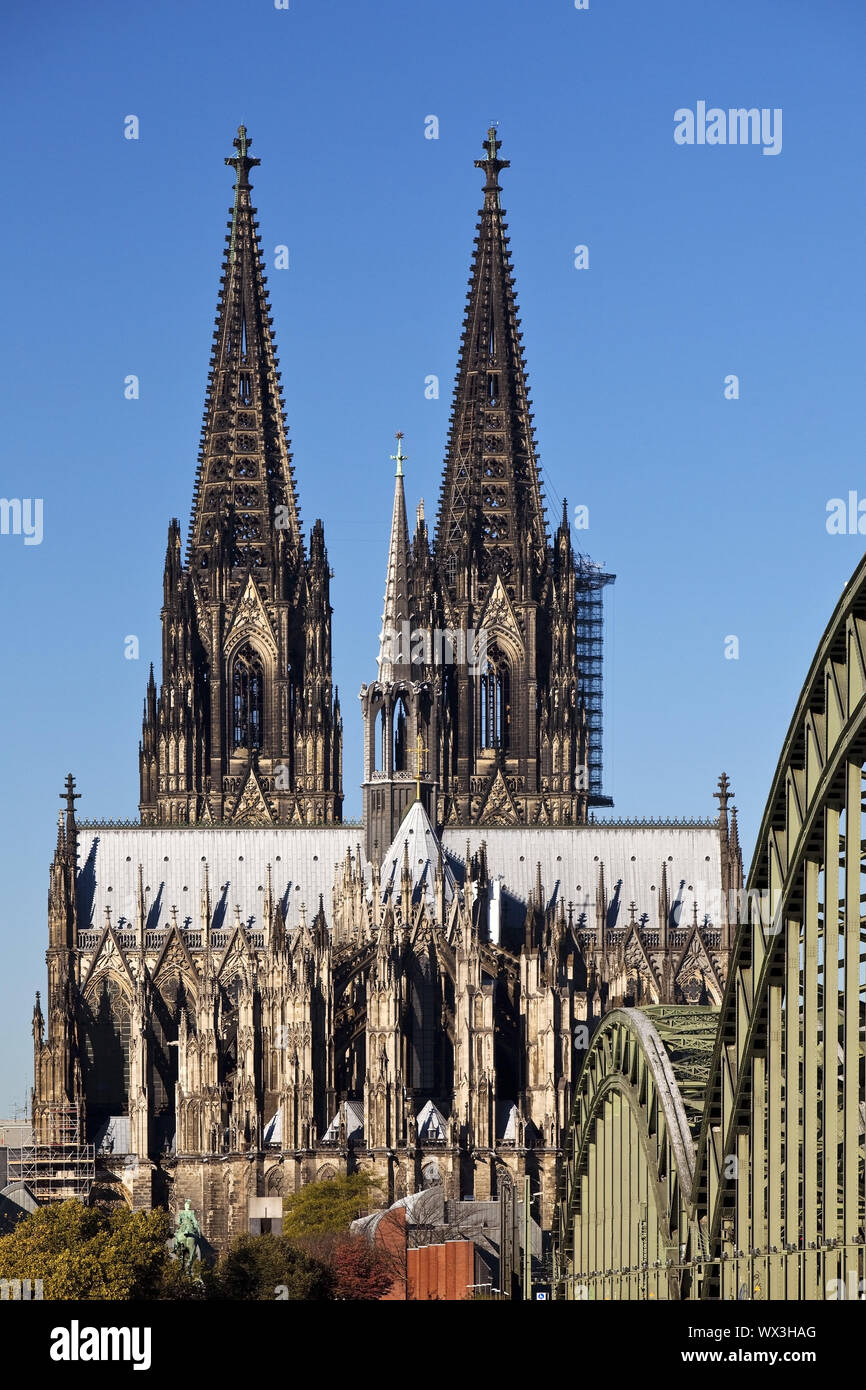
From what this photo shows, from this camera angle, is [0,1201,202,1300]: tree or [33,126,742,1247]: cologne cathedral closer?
[0,1201,202,1300]: tree

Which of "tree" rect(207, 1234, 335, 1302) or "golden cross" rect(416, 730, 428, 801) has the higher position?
"golden cross" rect(416, 730, 428, 801)

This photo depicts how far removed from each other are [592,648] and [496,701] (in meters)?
28.2

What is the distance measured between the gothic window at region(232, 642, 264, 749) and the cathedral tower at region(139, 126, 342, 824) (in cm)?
5

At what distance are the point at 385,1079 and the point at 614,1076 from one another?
61.2m

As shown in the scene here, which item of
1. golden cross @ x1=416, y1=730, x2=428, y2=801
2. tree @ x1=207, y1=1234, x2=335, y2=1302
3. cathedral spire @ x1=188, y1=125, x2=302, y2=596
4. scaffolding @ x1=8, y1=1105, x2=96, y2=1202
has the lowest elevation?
tree @ x1=207, y1=1234, x2=335, y2=1302

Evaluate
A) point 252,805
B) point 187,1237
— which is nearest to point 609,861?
point 252,805

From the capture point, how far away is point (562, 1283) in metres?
61.9

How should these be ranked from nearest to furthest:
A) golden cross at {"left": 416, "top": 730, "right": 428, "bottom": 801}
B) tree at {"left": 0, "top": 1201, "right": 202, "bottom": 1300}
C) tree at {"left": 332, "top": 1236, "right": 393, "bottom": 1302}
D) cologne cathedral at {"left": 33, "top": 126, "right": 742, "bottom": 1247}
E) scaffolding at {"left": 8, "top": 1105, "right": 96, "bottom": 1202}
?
tree at {"left": 0, "top": 1201, "right": 202, "bottom": 1300} → tree at {"left": 332, "top": 1236, "right": 393, "bottom": 1302} → cologne cathedral at {"left": 33, "top": 126, "right": 742, "bottom": 1247} → scaffolding at {"left": 8, "top": 1105, "right": 96, "bottom": 1202} → golden cross at {"left": 416, "top": 730, "right": 428, "bottom": 801}

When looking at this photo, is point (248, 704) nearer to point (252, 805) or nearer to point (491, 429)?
point (252, 805)

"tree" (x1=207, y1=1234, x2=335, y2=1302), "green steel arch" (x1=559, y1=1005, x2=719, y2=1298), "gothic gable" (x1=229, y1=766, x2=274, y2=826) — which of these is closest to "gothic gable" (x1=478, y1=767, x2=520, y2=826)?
"gothic gable" (x1=229, y1=766, x2=274, y2=826)

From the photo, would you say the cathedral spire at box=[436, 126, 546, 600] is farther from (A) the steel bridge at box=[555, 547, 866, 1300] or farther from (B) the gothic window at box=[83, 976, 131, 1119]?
(A) the steel bridge at box=[555, 547, 866, 1300]

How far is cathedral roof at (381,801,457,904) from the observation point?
408ft

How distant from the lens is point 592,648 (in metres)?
174
